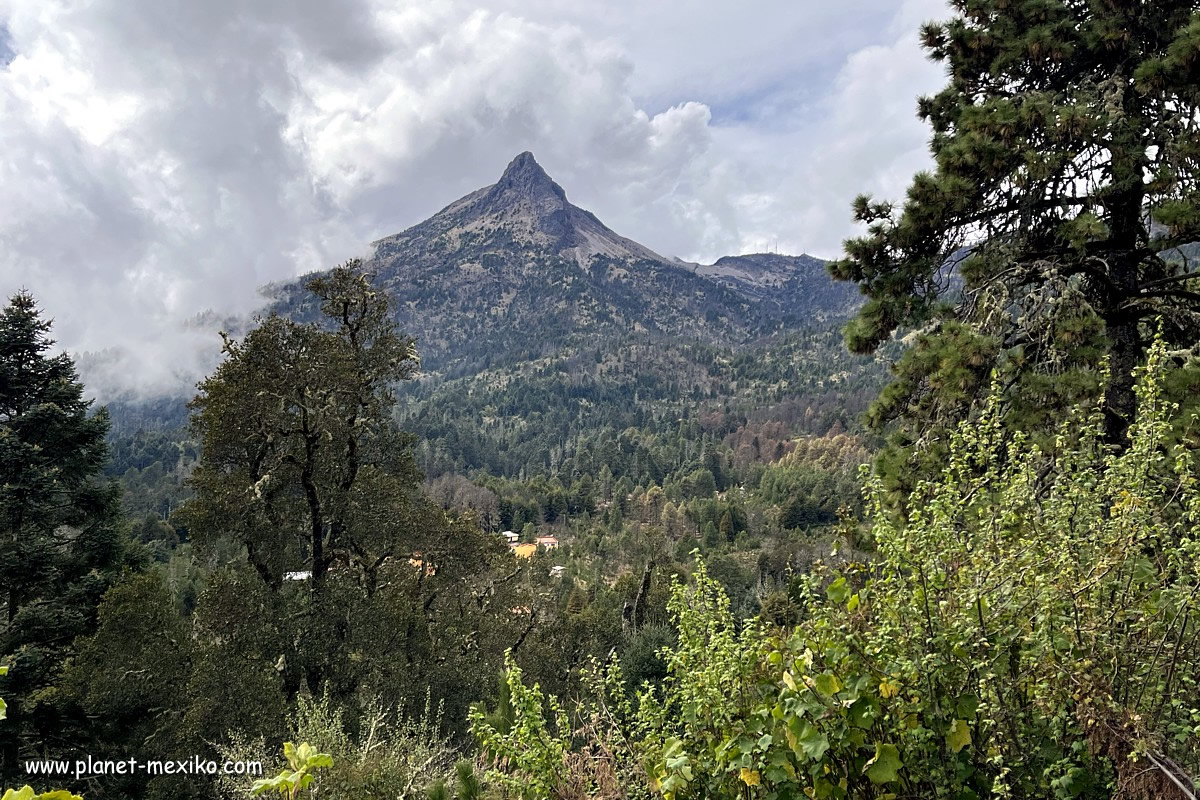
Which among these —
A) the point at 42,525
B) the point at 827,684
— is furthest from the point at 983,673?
the point at 42,525

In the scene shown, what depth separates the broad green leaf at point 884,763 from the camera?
2135 millimetres

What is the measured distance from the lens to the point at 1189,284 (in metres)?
6.27

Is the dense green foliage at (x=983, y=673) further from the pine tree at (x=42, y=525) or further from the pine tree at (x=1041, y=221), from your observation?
the pine tree at (x=42, y=525)

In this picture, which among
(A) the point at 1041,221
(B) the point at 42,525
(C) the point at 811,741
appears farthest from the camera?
(B) the point at 42,525

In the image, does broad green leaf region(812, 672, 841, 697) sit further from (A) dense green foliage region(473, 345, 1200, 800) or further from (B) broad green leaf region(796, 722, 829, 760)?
(B) broad green leaf region(796, 722, 829, 760)

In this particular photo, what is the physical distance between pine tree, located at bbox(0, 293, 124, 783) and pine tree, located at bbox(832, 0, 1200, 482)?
1300 cm

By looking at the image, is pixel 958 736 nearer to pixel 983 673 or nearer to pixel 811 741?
pixel 983 673

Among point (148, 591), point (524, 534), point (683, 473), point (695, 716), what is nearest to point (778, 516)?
point (524, 534)

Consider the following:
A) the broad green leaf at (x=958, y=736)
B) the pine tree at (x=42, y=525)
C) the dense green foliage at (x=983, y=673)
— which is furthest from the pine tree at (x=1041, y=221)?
the pine tree at (x=42, y=525)

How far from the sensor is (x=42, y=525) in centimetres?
1132

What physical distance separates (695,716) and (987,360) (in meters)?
4.74

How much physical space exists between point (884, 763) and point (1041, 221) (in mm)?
6753

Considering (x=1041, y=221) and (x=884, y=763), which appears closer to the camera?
(x=884, y=763)

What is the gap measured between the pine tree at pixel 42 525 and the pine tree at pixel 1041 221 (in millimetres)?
13005
